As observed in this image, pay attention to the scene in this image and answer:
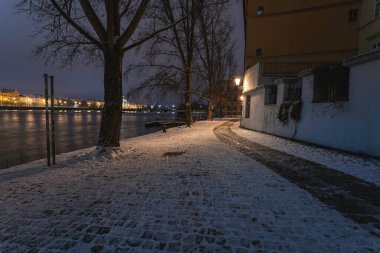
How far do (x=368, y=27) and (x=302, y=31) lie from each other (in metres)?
5.82

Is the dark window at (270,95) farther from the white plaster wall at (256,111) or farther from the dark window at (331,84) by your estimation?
the dark window at (331,84)

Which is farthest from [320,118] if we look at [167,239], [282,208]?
[167,239]

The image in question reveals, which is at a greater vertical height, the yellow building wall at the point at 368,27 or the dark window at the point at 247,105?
the yellow building wall at the point at 368,27

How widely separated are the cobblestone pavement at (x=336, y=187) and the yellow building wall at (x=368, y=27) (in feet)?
54.5

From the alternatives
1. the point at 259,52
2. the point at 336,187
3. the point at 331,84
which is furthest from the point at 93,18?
the point at 259,52

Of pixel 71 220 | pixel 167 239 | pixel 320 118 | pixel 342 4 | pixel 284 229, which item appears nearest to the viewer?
pixel 167 239

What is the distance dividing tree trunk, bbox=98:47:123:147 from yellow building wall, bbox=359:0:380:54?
62.3 ft

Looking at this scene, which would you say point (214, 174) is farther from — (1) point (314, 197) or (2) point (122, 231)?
(2) point (122, 231)

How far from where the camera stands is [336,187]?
486 cm

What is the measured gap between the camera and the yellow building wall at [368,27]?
17.8 m

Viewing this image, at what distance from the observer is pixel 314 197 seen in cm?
431

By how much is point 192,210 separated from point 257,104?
15.3 meters

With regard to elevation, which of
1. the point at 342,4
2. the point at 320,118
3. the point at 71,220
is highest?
the point at 342,4

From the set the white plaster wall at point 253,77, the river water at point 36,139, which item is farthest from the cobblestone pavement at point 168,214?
the white plaster wall at point 253,77
